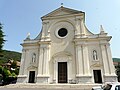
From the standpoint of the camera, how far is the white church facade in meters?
17.4

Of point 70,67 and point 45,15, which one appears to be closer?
point 70,67

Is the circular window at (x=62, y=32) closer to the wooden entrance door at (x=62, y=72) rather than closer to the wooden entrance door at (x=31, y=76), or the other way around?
the wooden entrance door at (x=62, y=72)

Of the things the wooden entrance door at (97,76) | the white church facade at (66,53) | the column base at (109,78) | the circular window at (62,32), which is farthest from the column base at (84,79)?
the circular window at (62,32)

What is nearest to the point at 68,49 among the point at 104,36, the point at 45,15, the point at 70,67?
the point at 70,67

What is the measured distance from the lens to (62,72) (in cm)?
1905

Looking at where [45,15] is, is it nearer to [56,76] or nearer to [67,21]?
[67,21]

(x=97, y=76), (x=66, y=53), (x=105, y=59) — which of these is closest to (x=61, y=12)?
(x=66, y=53)

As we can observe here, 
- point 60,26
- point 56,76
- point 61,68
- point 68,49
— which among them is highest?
point 60,26

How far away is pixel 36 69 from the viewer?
19.5 m

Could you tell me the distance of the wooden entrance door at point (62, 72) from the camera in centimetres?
1853

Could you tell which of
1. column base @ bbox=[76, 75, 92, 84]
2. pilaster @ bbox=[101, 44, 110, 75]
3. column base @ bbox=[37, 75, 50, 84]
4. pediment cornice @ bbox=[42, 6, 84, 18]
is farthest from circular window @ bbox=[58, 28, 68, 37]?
column base @ bbox=[76, 75, 92, 84]

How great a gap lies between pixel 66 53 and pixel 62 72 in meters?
2.99

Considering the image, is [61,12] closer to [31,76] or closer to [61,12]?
[61,12]

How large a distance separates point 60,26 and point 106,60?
9.32 m
